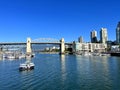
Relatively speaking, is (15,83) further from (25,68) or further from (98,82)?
(25,68)

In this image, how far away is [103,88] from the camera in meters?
34.5

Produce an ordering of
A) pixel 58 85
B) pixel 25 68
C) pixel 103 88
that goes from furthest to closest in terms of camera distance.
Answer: pixel 25 68
pixel 58 85
pixel 103 88

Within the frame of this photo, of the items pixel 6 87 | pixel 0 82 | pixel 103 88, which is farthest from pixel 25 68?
pixel 103 88

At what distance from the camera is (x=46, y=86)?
119 feet

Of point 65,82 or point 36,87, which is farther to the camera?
point 65,82

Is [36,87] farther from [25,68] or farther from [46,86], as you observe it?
[25,68]

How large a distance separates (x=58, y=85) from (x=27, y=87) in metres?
4.78

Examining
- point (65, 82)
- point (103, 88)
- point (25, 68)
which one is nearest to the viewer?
point (103, 88)

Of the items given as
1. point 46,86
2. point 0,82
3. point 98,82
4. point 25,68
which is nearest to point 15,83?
point 0,82

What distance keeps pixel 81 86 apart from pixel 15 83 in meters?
10.8

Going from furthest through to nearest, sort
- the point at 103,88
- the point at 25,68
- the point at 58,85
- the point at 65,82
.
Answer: the point at 25,68 < the point at 65,82 < the point at 58,85 < the point at 103,88

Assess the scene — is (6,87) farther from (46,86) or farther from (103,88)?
(103,88)

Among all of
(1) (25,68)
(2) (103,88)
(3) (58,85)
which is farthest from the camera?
(1) (25,68)

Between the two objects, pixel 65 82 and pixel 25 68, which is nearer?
pixel 65 82
